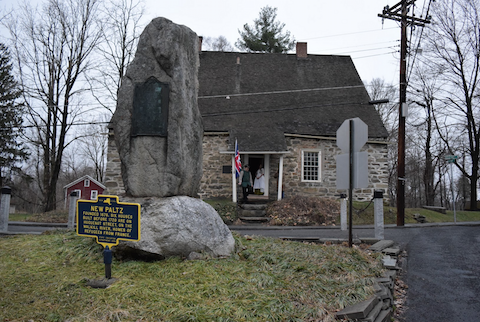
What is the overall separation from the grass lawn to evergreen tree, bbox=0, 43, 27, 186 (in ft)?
58.8

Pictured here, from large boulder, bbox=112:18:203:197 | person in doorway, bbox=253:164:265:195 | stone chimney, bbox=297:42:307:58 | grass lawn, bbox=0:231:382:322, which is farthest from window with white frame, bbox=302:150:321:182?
large boulder, bbox=112:18:203:197

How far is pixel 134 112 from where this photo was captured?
5746mm

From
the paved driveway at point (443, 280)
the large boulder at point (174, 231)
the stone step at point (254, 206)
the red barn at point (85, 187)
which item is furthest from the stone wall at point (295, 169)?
the large boulder at point (174, 231)

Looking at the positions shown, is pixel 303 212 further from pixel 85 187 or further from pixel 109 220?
pixel 85 187

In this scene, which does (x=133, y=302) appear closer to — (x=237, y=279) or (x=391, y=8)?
(x=237, y=279)

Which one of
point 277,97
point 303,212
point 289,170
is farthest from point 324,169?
point 277,97

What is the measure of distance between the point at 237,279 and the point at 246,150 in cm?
1279

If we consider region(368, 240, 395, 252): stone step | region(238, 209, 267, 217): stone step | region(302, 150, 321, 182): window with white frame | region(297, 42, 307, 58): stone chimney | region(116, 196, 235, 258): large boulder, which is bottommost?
region(238, 209, 267, 217): stone step

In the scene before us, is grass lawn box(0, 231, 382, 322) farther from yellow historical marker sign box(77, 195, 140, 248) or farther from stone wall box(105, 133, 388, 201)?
stone wall box(105, 133, 388, 201)

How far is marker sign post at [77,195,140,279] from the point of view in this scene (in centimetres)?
441

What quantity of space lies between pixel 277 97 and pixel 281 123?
226cm

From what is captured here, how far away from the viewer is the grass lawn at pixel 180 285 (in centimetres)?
352

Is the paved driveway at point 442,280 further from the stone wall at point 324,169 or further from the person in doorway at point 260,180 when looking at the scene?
the person in doorway at point 260,180

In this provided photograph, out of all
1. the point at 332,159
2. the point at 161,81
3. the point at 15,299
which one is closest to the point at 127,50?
the point at 332,159
